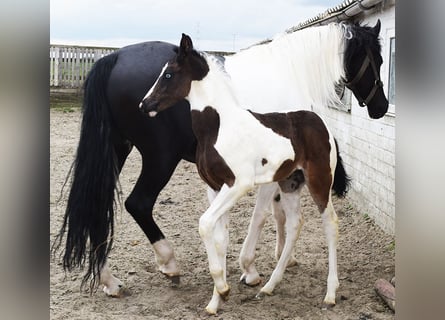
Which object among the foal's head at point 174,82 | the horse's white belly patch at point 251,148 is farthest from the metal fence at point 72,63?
the horse's white belly patch at point 251,148

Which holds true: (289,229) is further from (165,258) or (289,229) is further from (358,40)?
(358,40)

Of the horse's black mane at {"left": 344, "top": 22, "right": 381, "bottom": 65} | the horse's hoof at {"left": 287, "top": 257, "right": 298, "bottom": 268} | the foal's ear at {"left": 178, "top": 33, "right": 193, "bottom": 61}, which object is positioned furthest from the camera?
the horse's hoof at {"left": 287, "top": 257, "right": 298, "bottom": 268}

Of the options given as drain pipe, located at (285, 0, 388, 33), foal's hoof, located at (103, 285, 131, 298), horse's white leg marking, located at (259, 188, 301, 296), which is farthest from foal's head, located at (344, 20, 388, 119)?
foal's hoof, located at (103, 285, 131, 298)

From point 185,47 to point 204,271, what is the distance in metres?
0.90

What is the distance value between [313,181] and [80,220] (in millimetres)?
743

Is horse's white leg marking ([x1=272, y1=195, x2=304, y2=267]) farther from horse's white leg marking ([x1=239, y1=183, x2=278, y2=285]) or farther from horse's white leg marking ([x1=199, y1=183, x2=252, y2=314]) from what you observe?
horse's white leg marking ([x1=199, y1=183, x2=252, y2=314])

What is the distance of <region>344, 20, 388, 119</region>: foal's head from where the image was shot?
69.9 inches

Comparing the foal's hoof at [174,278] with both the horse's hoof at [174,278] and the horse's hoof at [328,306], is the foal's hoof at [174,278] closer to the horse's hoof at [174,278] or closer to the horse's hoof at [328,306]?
the horse's hoof at [174,278]

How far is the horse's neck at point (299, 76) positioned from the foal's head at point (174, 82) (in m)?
0.33

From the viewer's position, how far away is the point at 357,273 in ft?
6.06

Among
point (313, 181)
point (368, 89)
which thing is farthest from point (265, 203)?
point (368, 89)

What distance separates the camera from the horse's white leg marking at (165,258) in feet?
5.90

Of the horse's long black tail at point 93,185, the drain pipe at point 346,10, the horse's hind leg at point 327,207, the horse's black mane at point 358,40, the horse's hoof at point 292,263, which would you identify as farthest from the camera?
the drain pipe at point 346,10
